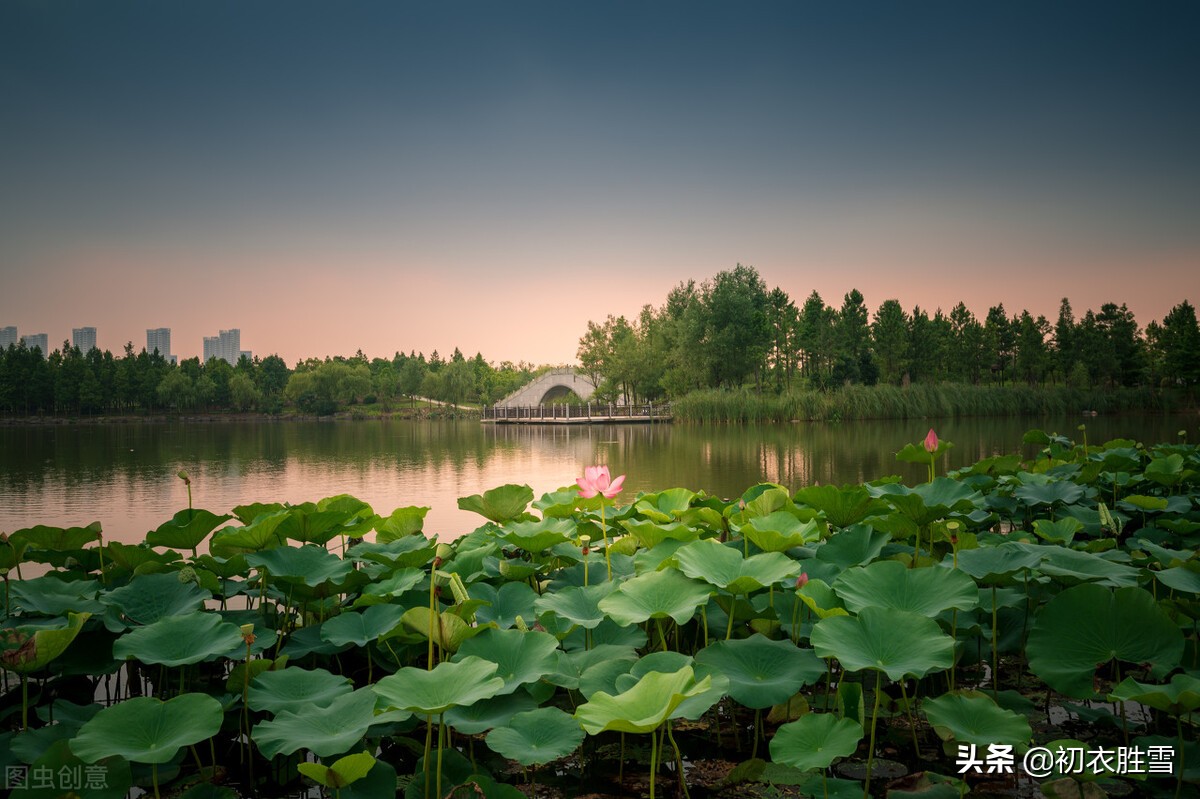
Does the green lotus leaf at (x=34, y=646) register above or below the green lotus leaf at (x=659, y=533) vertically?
below

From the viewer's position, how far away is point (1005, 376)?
4831cm

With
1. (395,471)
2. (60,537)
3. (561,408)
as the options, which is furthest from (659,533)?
(561,408)

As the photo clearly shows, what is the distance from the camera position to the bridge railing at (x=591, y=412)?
39.5 m

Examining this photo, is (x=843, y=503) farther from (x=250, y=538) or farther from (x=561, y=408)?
(x=561, y=408)

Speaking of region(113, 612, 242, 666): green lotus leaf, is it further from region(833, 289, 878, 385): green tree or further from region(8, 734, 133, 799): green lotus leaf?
region(833, 289, 878, 385): green tree

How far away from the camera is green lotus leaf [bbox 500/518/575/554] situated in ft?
8.50

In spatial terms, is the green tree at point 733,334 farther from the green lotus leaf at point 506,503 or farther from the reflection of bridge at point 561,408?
the green lotus leaf at point 506,503

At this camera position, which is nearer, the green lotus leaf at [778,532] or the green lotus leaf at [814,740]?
the green lotus leaf at [814,740]

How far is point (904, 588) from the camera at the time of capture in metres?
1.89

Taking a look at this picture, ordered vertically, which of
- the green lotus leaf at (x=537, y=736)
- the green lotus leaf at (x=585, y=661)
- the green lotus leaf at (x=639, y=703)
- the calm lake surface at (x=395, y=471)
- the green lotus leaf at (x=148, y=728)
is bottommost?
the calm lake surface at (x=395, y=471)

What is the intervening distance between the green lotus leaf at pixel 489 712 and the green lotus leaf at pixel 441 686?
4.5 inches

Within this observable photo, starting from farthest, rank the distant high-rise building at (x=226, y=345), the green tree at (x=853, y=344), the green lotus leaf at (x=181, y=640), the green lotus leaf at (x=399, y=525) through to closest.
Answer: the distant high-rise building at (x=226, y=345), the green tree at (x=853, y=344), the green lotus leaf at (x=399, y=525), the green lotus leaf at (x=181, y=640)

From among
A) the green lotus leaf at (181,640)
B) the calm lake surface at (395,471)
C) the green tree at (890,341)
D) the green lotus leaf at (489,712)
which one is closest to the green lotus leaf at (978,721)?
the green lotus leaf at (489,712)

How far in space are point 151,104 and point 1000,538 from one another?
1993 cm
